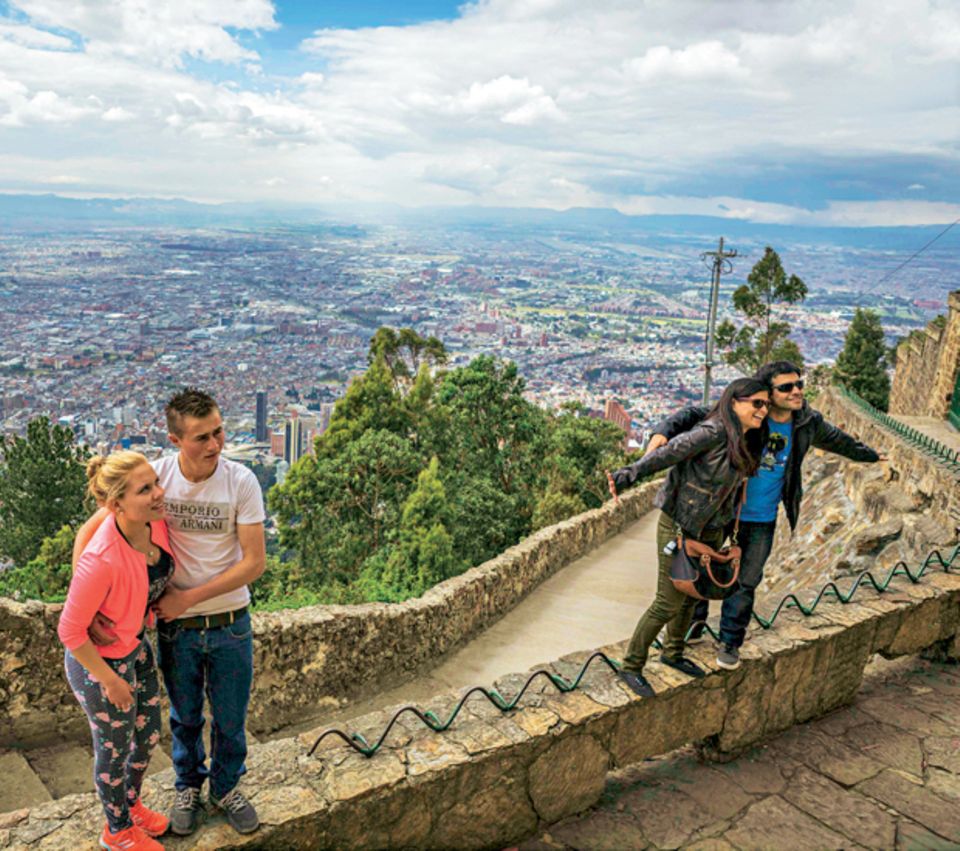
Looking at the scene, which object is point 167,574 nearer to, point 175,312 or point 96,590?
point 96,590

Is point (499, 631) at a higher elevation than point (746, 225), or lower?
lower

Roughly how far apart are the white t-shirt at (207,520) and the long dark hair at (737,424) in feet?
6.29

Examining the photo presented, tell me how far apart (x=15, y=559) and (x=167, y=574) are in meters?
20.0

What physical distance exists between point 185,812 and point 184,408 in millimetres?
1253

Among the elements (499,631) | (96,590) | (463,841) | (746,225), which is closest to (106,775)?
(96,590)

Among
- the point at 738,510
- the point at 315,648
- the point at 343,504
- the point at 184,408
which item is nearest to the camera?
the point at 184,408

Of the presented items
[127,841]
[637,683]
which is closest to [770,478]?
[637,683]

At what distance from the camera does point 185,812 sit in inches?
94.2

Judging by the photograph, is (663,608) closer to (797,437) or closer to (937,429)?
(797,437)

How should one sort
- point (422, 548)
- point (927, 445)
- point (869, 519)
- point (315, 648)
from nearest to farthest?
point (315, 648)
point (869, 519)
point (927, 445)
point (422, 548)

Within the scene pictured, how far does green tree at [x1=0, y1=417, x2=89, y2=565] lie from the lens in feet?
62.5

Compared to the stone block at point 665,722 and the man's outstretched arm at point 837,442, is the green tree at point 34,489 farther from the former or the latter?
the man's outstretched arm at point 837,442

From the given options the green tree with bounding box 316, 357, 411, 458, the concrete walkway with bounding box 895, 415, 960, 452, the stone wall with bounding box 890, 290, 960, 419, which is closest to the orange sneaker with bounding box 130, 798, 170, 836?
the concrete walkway with bounding box 895, 415, 960, 452

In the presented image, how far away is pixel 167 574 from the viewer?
2.47 meters
